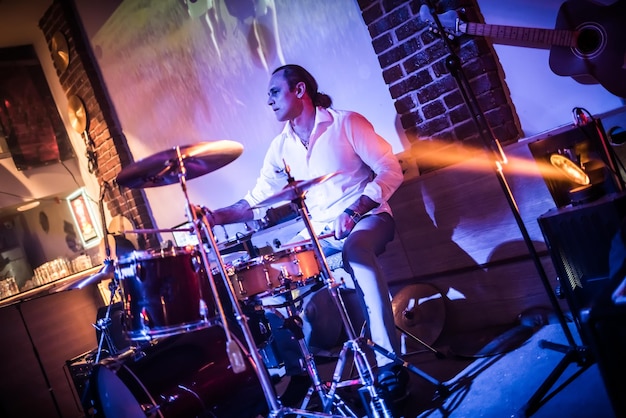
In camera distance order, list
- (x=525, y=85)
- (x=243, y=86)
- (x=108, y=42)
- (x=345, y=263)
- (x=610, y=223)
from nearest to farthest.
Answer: (x=610, y=223), (x=345, y=263), (x=525, y=85), (x=243, y=86), (x=108, y=42)

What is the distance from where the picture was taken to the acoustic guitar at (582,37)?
2.09m

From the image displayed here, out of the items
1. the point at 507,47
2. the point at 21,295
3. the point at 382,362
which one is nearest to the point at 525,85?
the point at 507,47

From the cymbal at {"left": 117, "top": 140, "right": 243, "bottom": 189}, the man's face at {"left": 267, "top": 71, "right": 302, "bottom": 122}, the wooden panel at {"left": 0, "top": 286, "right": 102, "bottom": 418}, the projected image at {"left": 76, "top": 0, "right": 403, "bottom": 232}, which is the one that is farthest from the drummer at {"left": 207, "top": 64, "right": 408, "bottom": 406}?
the wooden panel at {"left": 0, "top": 286, "right": 102, "bottom": 418}

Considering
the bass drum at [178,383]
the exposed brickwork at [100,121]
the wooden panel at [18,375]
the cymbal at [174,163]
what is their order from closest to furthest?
the cymbal at [174,163]
the bass drum at [178,383]
the wooden panel at [18,375]
the exposed brickwork at [100,121]

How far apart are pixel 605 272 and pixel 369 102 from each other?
172 cm

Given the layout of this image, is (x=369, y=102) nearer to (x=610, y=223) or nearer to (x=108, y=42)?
(x=610, y=223)

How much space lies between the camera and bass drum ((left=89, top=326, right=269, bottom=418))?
77.2 inches

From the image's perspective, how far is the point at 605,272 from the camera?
1.82 meters

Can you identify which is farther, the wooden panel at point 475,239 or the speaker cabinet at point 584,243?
the wooden panel at point 475,239

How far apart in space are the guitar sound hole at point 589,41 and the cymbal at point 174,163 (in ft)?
5.54

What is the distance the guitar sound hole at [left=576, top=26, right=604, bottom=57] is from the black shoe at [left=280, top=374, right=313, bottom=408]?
2190 mm

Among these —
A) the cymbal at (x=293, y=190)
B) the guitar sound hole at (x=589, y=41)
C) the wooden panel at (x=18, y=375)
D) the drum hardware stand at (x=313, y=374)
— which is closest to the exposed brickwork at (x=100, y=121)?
the wooden panel at (x=18, y=375)

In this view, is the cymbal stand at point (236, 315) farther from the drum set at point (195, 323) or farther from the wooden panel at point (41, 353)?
the wooden panel at point (41, 353)

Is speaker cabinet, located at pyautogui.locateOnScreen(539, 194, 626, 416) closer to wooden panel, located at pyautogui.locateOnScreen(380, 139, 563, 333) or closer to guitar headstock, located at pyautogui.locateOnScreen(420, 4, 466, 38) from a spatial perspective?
wooden panel, located at pyautogui.locateOnScreen(380, 139, 563, 333)
